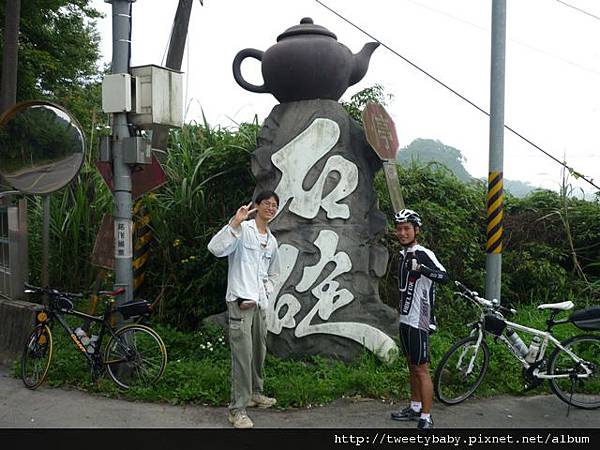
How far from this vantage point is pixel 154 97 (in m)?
5.12

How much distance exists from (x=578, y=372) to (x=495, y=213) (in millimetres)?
1876

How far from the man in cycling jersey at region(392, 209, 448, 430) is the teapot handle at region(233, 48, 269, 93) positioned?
289 cm

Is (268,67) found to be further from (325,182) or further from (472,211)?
(472,211)

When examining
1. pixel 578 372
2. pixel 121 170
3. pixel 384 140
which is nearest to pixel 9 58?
pixel 121 170

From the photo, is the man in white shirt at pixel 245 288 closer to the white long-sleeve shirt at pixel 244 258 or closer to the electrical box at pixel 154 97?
the white long-sleeve shirt at pixel 244 258

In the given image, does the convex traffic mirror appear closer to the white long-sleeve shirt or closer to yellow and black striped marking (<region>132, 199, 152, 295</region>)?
yellow and black striped marking (<region>132, 199, 152, 295</region>)

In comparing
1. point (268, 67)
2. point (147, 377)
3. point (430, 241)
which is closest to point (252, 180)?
point (268, 67)

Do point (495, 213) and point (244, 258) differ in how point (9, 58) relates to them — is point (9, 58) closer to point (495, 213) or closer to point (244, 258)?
point (244, 258)

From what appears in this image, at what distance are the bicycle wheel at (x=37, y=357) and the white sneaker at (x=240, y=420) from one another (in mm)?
2016

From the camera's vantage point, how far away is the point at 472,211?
823cm

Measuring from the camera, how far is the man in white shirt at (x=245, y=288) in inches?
169

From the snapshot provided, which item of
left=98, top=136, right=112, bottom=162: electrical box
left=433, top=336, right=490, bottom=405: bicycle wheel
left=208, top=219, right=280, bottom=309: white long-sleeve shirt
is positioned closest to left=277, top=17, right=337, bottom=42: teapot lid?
left=98, top=136, right=112, bottom=162: electrical box

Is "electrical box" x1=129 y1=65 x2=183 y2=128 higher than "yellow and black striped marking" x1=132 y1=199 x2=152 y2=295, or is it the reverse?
"electrical box" x1=129 y1=65 x2=183 y2=128

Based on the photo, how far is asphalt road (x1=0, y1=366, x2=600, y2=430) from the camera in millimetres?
4406
